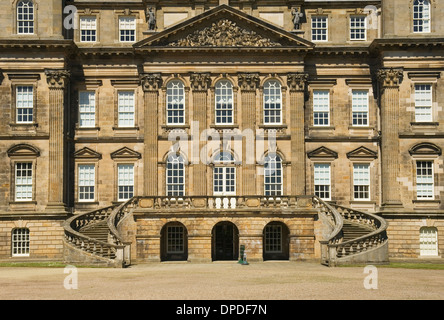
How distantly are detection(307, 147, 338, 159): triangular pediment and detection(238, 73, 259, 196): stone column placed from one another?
4.10 meters

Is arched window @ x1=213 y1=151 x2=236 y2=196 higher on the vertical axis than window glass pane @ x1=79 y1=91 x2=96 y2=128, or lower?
lower

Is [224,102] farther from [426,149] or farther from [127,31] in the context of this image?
[426,149]

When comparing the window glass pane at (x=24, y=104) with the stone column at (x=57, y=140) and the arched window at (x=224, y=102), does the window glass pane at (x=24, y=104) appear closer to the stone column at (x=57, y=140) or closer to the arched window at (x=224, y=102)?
the stone column at (x=57, y=140)

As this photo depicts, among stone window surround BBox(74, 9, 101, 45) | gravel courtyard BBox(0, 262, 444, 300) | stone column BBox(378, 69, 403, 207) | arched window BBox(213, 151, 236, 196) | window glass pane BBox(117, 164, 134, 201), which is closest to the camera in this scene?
gravel courtyard BBox(0, 262, 444, 300)

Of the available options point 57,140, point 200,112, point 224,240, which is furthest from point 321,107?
point 57,140

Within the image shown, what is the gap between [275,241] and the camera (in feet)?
165

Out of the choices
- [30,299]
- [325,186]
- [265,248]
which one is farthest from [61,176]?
[30,299]

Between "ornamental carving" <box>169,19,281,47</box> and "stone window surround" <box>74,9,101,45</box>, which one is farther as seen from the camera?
"stone window surround" <box>74,9,101,45</box>

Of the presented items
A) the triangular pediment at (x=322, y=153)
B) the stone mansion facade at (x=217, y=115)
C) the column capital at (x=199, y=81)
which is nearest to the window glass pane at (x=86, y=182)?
the stone mansion facade at (x=217, y=115)

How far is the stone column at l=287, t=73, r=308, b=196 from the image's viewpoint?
5003 centimetres

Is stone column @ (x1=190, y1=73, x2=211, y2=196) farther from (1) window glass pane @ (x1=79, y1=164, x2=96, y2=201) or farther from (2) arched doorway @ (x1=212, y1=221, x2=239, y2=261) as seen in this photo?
(1) window glass pane @ (x1=79, y1=164, x2=96, y2=201)

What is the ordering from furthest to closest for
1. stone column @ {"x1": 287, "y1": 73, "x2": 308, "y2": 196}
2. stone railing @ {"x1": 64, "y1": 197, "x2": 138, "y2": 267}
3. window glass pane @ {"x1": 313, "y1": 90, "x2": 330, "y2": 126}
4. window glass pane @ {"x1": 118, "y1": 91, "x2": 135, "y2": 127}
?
window glass pane @ {"x1": 313, "y1": 90, "x2": 330, "y2": 126}, window glass pane @ {"x1": 118, "y1": 91, "x2": 135, "y2": 127}, stone column @ {"x1": 287, "y1": 73, "x2": 308, "y2": 196}, stone railing @ {"x1": 64, "y1": 197, "x2": 138, "y2": 267}

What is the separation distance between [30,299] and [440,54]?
113 ft

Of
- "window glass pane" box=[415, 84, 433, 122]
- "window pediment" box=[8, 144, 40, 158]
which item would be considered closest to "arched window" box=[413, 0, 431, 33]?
"window glass pane" box=[415, 84, 433, 122]
